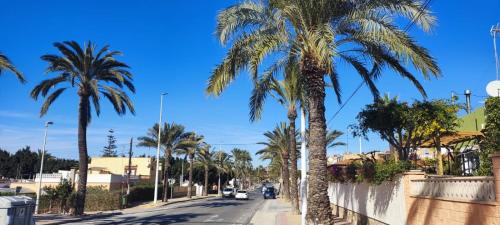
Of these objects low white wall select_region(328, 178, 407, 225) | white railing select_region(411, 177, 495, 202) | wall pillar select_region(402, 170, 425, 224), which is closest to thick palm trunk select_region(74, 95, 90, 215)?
low white wall select_region(328, 178, 407, 225)

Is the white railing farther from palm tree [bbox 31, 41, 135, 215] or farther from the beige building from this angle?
the beige building

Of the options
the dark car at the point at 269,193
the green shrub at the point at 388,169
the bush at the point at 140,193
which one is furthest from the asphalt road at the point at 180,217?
the dark car at the point at 269,193

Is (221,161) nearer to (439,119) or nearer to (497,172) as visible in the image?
(439,119)

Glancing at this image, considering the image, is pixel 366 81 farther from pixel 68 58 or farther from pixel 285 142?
pixel 285 142

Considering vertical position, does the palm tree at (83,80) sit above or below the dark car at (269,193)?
above

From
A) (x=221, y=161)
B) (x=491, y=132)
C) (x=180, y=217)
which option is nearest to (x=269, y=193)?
(x=221, y=161)

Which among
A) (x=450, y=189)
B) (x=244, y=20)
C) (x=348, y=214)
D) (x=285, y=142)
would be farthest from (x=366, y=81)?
(x=285, y=142)

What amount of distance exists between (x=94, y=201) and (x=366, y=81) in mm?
27457

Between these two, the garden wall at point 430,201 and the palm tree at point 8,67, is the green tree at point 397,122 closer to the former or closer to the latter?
the garden wall at point 430,201

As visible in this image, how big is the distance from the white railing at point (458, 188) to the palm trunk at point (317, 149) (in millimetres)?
2601

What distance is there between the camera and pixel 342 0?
1376cm

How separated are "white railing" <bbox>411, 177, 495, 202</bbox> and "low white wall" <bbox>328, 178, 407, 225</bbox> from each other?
1245 millimetres

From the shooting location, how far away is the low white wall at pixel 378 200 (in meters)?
14.8

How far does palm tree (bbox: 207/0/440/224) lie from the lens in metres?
12.8
